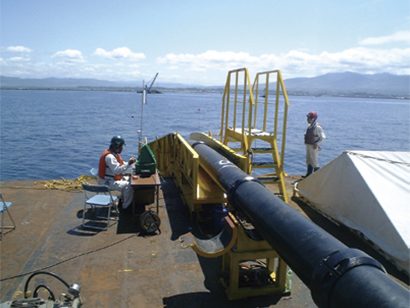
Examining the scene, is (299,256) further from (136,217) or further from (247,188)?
(136,217)

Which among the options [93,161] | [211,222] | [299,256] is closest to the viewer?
[299,256]

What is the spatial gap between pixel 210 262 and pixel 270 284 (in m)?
1.11

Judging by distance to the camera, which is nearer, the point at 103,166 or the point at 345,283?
the point at 345,283

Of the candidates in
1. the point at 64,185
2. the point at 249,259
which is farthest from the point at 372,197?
the point at 64,185

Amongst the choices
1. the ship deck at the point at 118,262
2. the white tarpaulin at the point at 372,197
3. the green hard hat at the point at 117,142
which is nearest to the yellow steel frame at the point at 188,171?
the ship deck at the point at 118,262

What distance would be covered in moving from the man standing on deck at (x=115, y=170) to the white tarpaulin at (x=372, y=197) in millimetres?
4091

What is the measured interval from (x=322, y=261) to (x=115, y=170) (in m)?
5.62

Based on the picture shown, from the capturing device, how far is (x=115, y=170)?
766 centimetres

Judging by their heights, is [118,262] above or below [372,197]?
below

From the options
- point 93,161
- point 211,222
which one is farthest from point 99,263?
point 93,161

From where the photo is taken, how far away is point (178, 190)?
9836 mm

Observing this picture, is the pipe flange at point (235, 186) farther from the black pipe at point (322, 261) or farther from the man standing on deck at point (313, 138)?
the man standing on deck at point (313, 138)

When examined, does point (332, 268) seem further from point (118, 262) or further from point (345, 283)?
point (118, 262)

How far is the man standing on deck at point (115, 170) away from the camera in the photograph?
7684mm
